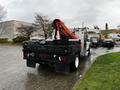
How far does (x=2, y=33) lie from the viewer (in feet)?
147

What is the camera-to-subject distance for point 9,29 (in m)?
43.5

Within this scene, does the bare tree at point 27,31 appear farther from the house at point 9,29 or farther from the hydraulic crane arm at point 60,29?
the hydraulic crane arm at point 60,29

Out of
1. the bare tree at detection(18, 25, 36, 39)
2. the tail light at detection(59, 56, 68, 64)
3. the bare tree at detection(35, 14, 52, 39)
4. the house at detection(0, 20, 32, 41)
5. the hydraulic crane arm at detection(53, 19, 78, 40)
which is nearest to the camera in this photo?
the tail light at detection(59, 56, 68, 64)

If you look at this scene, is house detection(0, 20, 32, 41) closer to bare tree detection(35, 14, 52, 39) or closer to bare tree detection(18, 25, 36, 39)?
bare tree detection(18, 25, 36, 39)

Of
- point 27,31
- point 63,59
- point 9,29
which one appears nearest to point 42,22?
point 27,31

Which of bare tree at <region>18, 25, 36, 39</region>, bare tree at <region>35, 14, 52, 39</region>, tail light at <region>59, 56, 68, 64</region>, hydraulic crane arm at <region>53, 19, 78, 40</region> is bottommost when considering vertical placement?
tail light at <region>59, 56, 68, 64</region>

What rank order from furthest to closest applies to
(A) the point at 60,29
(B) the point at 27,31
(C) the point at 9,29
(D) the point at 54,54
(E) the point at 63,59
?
(C) the point at 9,29
(B) the point at 27,31
(A) the point at 60,29
(D) the point at 54,54
(E) the point at 63,59

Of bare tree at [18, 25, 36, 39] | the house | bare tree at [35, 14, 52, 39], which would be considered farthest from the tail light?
the house

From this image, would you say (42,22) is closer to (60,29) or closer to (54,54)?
(60,29)

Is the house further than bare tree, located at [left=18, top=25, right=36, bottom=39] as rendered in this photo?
Yes

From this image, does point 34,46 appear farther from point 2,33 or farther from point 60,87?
point 2,33

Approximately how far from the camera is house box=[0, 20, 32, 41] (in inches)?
1662

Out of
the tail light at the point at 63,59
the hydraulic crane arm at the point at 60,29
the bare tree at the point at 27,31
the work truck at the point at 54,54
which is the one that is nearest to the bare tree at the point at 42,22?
the bare tree at the point at 27,31

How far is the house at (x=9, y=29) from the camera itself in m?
42.2
